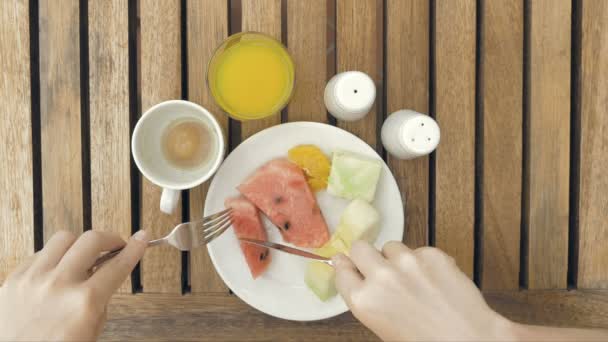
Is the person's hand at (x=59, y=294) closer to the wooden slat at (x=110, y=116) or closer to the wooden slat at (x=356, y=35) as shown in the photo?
the wooden slat at (x=110, y=116)

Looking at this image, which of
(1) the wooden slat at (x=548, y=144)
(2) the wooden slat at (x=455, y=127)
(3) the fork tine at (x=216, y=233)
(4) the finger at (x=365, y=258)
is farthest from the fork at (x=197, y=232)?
(1) the wooden slat at (x=548, y=144)

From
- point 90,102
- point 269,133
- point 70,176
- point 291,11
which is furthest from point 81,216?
point 291,11

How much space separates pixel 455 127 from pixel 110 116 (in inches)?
21.5

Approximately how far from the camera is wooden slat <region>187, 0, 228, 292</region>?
0.79 meters

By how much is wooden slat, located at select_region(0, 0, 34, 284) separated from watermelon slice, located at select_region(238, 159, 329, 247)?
0.35 m

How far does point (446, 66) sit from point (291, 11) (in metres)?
0.26

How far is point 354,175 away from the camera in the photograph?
2.44ft

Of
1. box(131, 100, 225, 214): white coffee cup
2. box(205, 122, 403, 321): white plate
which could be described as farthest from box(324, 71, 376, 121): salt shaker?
box(131, 100, 225, 214): white coffee cup

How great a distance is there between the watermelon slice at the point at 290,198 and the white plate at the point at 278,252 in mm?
21

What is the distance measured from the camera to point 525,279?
2.70ft

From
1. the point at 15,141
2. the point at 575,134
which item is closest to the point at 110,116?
the point at 15,141

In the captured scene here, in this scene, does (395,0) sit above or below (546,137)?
above

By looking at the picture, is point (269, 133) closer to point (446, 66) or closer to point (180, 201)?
point (180, 201)

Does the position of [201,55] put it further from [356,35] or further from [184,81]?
[356,35]
